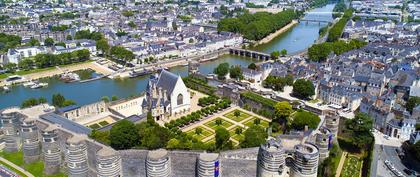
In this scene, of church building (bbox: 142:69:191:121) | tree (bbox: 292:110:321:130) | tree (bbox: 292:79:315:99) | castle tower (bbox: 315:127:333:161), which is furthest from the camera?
tree (bbox: 292:79:315:99)

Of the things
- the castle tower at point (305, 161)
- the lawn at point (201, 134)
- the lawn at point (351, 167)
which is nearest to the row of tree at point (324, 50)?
the lawn at point (201, 134)

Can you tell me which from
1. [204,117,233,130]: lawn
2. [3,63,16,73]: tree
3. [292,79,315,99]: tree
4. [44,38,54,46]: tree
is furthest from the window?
[44,38,54,46]: tree

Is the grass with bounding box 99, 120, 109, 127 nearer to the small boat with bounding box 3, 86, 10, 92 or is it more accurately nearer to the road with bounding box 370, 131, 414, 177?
the small boat with bounding box 3, 86, 10, 92

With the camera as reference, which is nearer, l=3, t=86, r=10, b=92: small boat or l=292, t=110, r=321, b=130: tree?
l=292, t=110, r=321, b=130: tree

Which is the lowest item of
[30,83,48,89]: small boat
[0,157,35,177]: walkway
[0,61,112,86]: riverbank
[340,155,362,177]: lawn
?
[340,155,362,177]: lawn

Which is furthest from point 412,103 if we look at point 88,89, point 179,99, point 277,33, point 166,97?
point 277,33

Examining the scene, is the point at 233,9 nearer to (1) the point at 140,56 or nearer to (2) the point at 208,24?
(2) the point at 208,24

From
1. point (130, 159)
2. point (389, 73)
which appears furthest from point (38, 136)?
point (389, 73)
